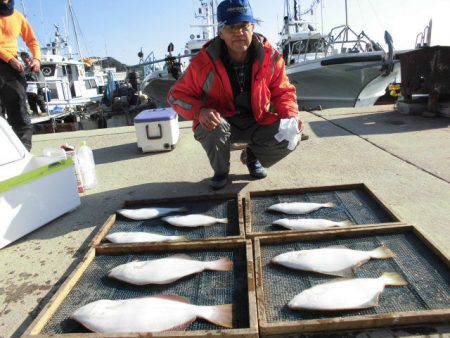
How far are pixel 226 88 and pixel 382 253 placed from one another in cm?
171

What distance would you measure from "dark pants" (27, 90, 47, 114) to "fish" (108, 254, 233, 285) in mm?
14053

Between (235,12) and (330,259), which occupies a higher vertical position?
(235,12)

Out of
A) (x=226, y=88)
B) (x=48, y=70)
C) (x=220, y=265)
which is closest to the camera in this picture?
(x=220, y=265)

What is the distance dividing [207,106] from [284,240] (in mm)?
1440

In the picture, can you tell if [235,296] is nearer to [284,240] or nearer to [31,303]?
[284,240]

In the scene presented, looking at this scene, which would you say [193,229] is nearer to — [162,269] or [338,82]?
[162,269]

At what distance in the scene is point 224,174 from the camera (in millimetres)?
3283

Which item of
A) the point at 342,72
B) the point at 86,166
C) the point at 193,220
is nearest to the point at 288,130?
the point at 193,220

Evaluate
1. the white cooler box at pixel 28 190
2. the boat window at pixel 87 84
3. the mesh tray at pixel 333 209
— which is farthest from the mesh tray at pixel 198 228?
the boat window at pixel 87 84

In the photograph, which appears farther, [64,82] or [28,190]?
[64,82]

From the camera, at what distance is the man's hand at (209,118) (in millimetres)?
2820

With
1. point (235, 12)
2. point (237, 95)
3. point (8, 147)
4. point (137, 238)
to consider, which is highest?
point (235, 12)

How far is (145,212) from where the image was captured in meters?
2.66

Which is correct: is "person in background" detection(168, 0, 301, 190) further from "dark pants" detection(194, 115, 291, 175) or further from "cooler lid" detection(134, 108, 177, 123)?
"cooler lid" detection(134, 108, 177, 123)
